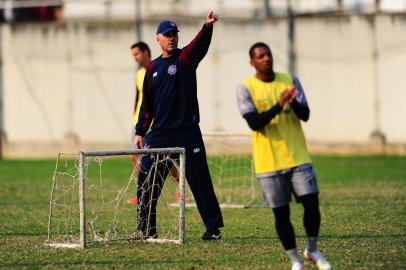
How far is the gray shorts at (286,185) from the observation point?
382 inches

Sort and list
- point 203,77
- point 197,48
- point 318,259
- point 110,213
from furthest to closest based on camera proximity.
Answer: point 203,77 < point 110,213 < point 197,48 < point 318,259

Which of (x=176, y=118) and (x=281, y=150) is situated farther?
(x=176, y=118)

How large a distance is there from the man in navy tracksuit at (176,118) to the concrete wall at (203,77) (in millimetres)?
18353

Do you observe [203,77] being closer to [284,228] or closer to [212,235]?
[212,235]

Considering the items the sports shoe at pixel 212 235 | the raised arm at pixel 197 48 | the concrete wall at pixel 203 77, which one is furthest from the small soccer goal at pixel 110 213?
the concrete wall at pixel 203 77

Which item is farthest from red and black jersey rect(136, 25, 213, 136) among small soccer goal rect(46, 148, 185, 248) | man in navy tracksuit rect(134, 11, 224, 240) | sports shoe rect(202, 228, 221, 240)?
sports shoe rect(202, 228, 221, 240)

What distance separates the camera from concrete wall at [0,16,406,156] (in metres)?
30.8

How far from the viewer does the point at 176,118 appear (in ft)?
40.4

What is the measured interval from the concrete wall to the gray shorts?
2095 centimetres

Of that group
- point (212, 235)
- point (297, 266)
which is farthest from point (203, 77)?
point (297, 266)

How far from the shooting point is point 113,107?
31.8 meters

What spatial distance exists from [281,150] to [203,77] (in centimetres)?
2162

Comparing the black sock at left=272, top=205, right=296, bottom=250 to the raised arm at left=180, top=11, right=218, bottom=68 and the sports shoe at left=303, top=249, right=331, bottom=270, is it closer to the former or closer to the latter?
the sports shoe at left=303, top=249, right=331, bottom=270

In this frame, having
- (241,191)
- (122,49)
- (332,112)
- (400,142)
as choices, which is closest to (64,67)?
(122,49)
